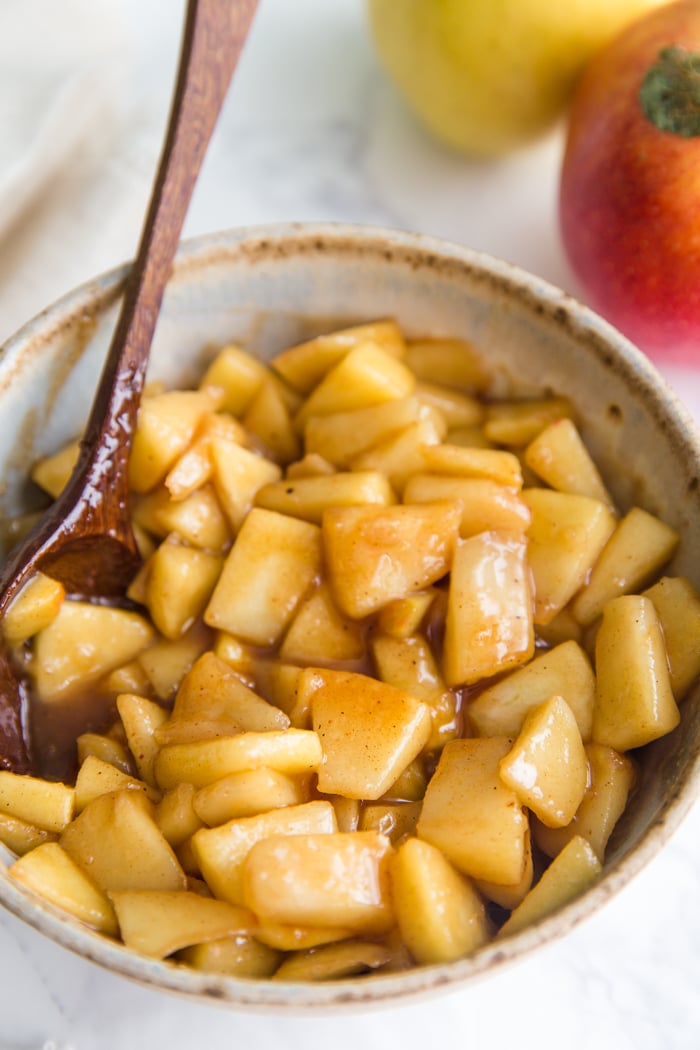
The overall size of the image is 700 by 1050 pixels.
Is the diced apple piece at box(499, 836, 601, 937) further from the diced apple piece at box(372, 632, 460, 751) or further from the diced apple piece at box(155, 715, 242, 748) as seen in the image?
the diced apple piece at box(155, 715, 242, 748)

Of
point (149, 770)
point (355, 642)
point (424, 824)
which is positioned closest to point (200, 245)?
point (355, 642)

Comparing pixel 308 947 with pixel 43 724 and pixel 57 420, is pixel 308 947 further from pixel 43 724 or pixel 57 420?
pixel 57 420

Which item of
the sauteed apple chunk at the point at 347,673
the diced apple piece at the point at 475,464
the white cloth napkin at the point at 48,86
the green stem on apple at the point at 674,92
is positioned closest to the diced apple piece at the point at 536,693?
the sauteed apple chunk at the point at 347,673

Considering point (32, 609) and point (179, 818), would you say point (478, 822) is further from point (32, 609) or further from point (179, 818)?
point (32, 609)

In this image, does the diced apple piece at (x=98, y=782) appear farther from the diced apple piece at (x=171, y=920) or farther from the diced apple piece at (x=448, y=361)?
the diced apple piece at (x=448, y=361)

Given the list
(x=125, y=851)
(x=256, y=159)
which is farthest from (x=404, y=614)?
(x=256, y=159)

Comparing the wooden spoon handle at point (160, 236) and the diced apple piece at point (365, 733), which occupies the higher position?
the wooden spoon handle at point (160, 236)
